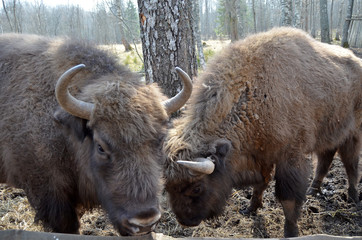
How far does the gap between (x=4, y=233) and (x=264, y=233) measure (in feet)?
10.1

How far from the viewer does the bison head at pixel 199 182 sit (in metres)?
3.30

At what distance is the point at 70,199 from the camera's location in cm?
306

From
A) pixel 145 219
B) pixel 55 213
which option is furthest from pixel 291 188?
pixel 55 213

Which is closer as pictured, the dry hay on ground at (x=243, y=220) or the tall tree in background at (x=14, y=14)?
the dry hay on ground at (x=243, y=220)

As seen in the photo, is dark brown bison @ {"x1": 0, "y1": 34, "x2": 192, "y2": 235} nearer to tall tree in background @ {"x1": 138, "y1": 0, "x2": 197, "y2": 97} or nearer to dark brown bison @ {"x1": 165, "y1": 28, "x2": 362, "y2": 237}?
dark brown bison @ {"x1": 165, "y1": 28, "x2": 362, "y2": 237}

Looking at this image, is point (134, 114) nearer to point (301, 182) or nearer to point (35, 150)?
point (35, 150)

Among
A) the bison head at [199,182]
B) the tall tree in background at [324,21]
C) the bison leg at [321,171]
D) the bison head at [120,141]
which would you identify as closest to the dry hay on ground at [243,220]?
the bison leg at [321,171]

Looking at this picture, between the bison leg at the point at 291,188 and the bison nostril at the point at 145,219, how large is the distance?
6.64 ft

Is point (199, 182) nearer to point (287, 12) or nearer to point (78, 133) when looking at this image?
point (78, 133)

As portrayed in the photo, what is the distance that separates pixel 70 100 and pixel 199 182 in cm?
171

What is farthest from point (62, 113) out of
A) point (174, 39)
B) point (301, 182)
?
point (301, 182)

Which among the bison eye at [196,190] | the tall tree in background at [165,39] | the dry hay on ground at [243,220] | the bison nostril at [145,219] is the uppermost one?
the tall tree in background at [165,39]

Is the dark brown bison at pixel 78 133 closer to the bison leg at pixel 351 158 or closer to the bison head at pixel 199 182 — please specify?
the bison head at pixel 199 182

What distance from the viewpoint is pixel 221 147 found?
3.33 meters
